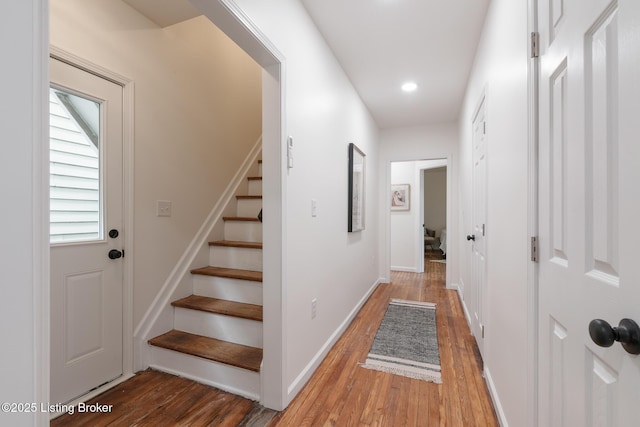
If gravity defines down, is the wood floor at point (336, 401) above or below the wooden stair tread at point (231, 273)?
below

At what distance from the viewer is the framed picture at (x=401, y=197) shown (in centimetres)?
565

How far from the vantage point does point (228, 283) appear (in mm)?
2281

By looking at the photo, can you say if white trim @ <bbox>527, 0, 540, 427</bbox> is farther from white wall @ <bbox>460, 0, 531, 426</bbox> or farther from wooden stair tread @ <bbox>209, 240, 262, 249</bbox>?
wooden stair tread @ <bbox>209, 240, 262, 249</bbox>

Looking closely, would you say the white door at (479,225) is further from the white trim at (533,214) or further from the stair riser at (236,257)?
the stair riser at (236,257)

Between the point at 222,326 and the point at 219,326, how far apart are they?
0.09 feet

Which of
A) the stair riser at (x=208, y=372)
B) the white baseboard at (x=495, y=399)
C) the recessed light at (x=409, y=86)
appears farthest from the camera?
the recessed light at (x=409, y=86)

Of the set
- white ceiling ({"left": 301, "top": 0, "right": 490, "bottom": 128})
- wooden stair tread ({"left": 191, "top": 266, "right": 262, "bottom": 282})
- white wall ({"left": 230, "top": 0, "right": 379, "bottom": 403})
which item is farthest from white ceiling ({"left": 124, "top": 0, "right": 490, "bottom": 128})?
wooden stair tread ({"left": 191, "top": 266, "right": 262, "bottom": 282})

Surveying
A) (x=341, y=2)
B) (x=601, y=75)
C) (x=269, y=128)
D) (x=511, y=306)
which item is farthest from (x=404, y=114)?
(x=601, y=75)

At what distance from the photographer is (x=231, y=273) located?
231 cm

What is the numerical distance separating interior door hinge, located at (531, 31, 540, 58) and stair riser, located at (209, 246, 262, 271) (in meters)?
2.08

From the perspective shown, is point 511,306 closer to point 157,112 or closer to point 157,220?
point 157,220

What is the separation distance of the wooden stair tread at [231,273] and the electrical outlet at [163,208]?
1.78 ft
